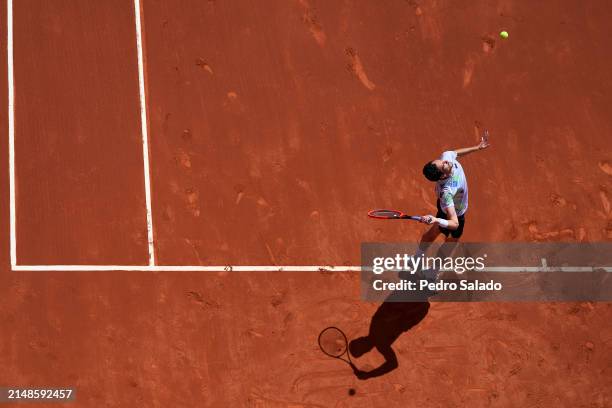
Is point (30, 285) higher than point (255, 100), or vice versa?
point (255, 100)

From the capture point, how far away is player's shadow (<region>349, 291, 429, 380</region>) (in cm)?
1037

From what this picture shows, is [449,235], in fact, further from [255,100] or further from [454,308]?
[255,100]

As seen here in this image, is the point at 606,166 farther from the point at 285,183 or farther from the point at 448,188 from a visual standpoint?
the point at 285,183

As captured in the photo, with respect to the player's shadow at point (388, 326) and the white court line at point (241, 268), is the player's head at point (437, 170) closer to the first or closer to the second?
the white court line at point (241, 268)

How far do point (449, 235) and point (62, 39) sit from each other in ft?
23.6

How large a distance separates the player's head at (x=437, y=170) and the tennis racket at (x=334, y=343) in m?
3.08

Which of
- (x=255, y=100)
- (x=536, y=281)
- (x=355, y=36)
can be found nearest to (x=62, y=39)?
(x=255, y=100)

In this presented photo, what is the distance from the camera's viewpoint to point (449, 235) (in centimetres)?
1048

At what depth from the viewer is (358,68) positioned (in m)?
11.0

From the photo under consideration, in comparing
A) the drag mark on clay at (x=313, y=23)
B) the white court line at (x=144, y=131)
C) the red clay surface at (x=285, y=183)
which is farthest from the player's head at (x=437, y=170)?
the white court line at (x=144, y=131)

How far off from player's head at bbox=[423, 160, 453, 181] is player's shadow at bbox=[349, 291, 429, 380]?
252 centimetres

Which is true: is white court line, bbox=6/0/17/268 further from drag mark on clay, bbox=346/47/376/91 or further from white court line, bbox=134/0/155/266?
drag mark on clay, bbox=346/47/376/91

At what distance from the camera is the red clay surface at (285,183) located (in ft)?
33.9

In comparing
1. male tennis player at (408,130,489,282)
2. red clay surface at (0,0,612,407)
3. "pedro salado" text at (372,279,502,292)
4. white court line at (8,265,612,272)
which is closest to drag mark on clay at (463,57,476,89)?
red clay surface at (0,0,612,407)
